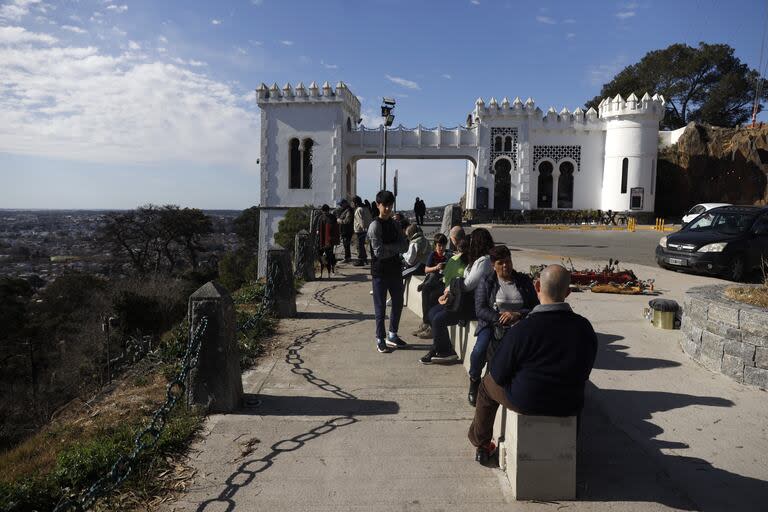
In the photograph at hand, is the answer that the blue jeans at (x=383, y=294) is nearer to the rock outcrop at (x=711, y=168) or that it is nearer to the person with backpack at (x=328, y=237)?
the person with backpack at (x=328, y=237)

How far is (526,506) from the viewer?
339 centimetres

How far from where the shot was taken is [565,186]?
36.7m

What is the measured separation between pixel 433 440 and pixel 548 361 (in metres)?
1.47

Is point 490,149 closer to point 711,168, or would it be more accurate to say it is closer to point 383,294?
point 711,168

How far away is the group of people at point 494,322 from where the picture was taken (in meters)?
3.23

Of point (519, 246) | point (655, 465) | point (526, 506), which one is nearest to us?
point (526, 506)

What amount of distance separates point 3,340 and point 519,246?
20611 millimetres

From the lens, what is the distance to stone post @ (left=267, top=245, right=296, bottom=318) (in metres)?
8.47

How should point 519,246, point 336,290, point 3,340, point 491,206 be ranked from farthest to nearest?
point 491,206 → point 3,340 → point 519,246 → point 336,290

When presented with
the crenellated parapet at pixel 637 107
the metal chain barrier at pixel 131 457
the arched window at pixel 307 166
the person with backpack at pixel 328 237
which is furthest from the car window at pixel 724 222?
the arched window at pixel 307 166

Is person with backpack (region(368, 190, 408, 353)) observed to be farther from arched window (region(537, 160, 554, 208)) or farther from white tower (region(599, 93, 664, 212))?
white tower (region(599, 93, 664, 212))

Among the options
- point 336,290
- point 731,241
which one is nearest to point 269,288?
→ point 336,290

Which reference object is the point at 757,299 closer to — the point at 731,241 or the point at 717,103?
the point at 731,241

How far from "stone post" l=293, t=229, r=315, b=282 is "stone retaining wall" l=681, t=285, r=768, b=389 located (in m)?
7.71
